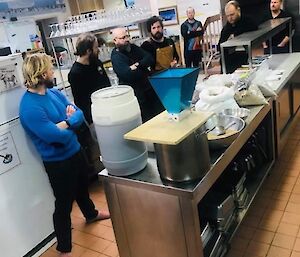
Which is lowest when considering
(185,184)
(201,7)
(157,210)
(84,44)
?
(157,210)

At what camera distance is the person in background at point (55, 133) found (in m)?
1.97

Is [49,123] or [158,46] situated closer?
[49,123]

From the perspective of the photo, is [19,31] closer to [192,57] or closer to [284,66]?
[192,57]

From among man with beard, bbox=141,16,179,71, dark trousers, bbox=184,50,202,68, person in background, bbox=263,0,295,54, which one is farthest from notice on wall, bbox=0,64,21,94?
dark trousers, bbox=184,50,202,68

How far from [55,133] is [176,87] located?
977 mm

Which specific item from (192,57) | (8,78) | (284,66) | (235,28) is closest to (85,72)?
(8,78)

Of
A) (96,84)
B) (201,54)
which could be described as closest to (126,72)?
(96,84)

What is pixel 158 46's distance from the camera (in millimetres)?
3275

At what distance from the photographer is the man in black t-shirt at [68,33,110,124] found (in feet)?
8.89

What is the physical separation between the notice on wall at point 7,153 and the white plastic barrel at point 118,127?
2.96ft

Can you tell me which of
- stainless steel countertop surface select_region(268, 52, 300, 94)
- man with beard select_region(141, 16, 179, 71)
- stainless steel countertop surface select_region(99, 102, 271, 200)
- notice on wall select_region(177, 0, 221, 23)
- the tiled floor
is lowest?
the tiled floor

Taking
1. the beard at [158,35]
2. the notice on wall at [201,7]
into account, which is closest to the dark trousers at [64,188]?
the beard at [158,35]

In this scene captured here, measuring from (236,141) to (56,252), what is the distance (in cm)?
158

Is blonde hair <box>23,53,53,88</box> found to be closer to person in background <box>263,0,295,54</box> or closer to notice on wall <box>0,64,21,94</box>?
notice on wall <box>0,64,21,94</box>
